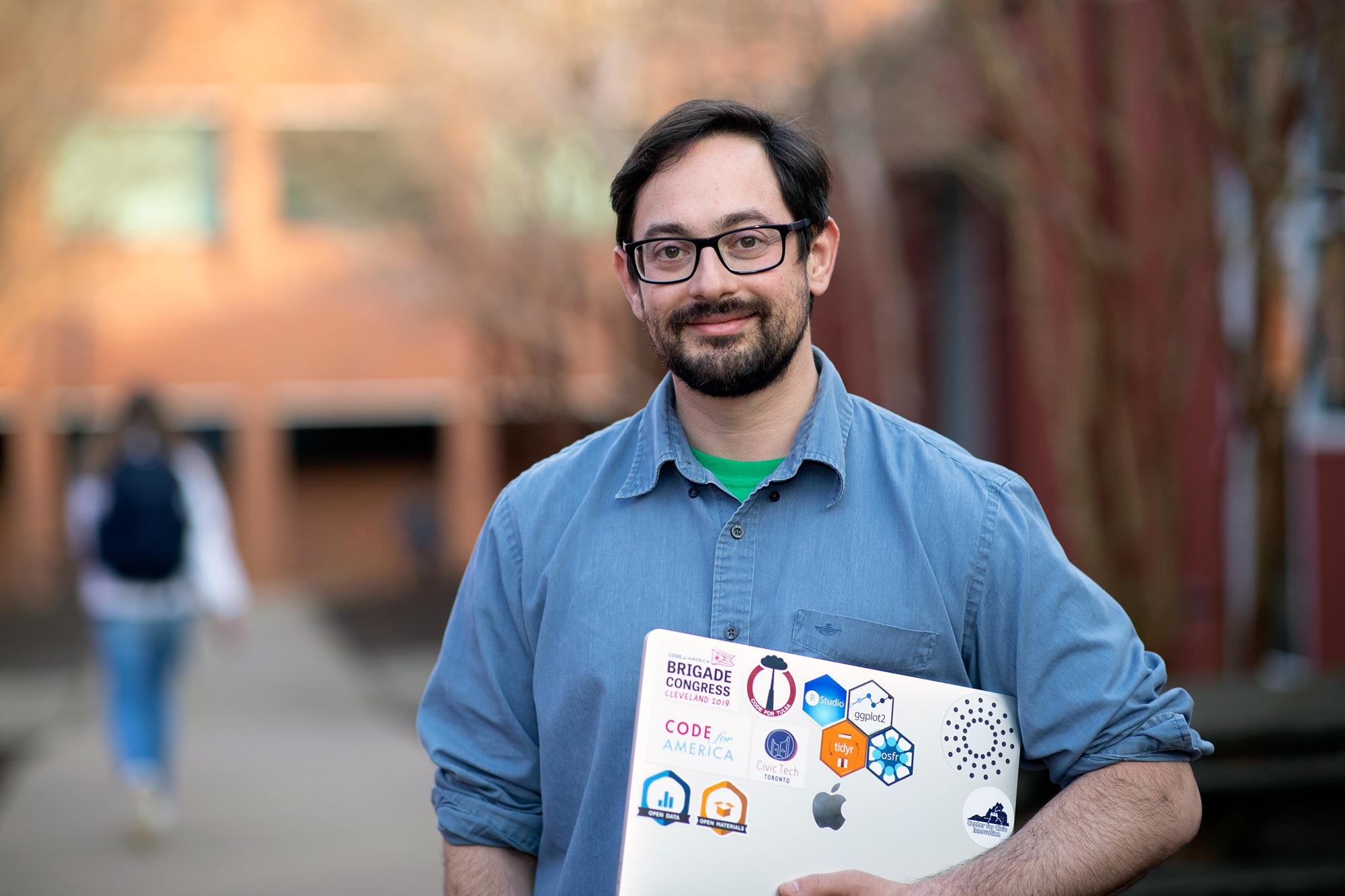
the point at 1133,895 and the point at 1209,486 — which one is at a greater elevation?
the point at 1209,486

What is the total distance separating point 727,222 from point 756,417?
34 centimetres

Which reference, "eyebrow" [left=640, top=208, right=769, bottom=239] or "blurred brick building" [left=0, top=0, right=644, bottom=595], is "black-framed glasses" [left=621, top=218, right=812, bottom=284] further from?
"blurred brick building" [left=0, top=0, right=644, bottom=595]

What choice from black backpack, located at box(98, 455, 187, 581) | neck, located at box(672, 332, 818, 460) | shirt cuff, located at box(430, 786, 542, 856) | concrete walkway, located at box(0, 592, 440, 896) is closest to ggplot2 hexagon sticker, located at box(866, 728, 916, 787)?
neck, located at box(672, 332, 818, 460)

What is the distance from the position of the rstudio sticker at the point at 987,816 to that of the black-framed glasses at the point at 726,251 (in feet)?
3.00

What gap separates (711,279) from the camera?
7.72ft

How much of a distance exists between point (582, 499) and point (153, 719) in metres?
5.58

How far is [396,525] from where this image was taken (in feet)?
102

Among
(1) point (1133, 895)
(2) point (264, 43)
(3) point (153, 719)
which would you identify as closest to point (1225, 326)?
(1) point (1133, 895)

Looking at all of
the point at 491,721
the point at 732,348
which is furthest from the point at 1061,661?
the point at 491,721

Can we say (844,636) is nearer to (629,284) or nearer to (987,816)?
(987,816)

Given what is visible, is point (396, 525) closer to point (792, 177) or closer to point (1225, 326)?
point (1225, 326)

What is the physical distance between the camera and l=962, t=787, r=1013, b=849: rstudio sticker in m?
2.33

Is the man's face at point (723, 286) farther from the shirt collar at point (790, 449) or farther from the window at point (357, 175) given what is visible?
the window at point (357, 175)

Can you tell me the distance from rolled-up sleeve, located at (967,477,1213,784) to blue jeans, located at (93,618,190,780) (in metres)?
5.83
